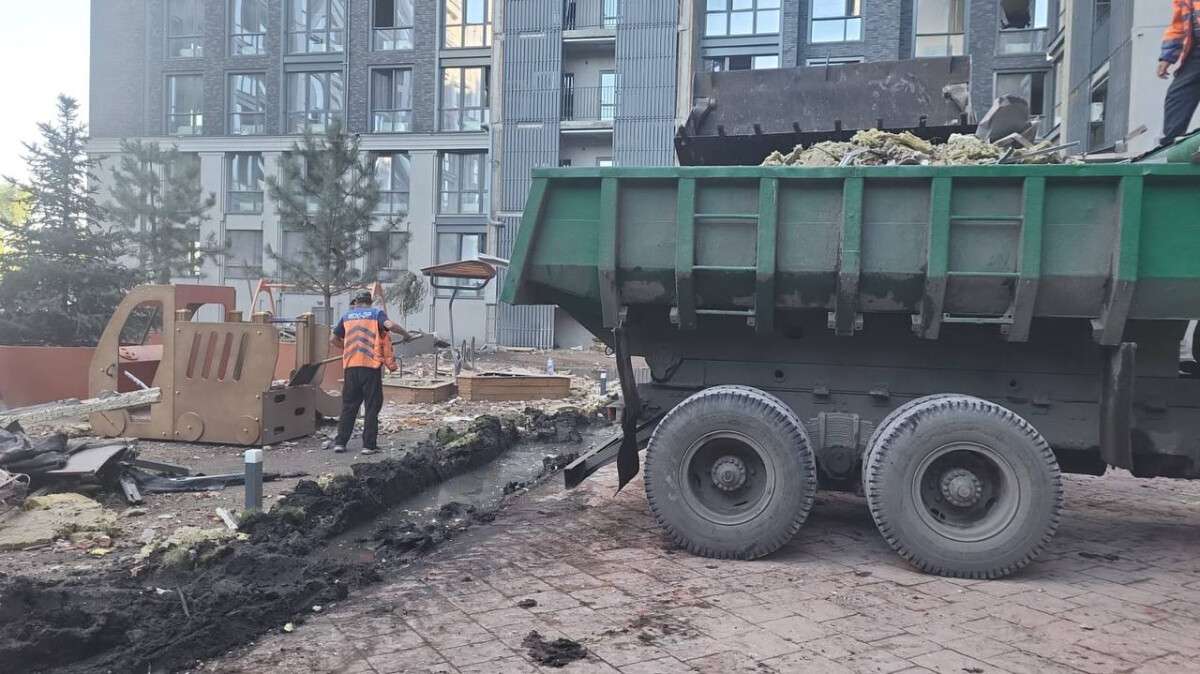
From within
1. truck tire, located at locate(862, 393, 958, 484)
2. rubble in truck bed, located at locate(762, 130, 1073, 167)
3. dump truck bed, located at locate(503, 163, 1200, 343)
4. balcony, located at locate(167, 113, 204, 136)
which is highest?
balcony, located at locate(167, 113, 204, 136)

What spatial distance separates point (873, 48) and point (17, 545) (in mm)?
28200

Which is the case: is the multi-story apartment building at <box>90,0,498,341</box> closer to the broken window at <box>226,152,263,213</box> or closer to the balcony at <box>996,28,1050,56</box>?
the broken window at <box>226,152,263,213</box>

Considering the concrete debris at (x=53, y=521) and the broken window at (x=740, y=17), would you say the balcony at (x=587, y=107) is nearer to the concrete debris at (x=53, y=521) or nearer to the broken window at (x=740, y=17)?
the broken window at (x=740, y=17)

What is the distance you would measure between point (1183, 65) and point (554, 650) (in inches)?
235

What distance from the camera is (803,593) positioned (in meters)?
4.60

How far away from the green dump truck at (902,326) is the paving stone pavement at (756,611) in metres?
0.39

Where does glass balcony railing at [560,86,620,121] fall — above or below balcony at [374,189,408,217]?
above

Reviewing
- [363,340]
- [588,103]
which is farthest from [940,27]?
[363,340]

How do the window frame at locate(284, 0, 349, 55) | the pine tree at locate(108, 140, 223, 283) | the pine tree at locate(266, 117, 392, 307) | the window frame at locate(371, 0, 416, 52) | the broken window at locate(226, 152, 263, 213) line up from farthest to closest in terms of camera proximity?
1. the broken window at locate(226, 152, 263, 213)
2. the window frame at locate(284, 0, 349, 55)
3. the window frame at locate(371, 0, 416, 52)
4. the pine tree at locate(108, 140, 223, 283)
5. the pine tree at locate(266, 117, 392, 307)

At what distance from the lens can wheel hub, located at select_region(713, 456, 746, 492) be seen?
5266 mm

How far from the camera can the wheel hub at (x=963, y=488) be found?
4.89 meters

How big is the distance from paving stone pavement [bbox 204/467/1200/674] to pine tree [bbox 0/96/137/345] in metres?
12.2

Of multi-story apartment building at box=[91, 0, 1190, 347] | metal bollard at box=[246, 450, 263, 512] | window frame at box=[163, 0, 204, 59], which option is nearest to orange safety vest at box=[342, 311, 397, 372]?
metal bollard at box=[246, 450, 263, 512]

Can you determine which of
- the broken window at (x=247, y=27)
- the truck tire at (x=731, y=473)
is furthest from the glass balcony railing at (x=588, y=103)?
the truck tire at (x=731, y=473)
